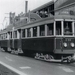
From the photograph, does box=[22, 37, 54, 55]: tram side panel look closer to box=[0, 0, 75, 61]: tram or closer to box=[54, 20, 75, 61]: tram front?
box=[0, 0, 75, 61]: tram

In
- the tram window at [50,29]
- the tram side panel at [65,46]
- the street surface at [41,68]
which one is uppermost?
the tram window at [50,29]

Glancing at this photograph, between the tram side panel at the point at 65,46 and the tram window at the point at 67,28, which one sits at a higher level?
the tram window at the point at 67,28

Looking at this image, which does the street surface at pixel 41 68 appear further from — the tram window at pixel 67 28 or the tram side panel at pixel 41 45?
the tram window at pixel 67 28

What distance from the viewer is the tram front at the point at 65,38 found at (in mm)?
14383

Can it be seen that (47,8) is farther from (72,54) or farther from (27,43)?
(72,54)

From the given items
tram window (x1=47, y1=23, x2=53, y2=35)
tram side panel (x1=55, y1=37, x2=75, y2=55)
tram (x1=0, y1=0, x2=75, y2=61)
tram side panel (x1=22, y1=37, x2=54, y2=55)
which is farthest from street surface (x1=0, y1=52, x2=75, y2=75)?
tram window (x1=47, y1=23, x2=53, y2=35)

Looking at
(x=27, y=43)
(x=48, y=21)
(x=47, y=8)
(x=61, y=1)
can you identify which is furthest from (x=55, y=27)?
(x=47, y=8)

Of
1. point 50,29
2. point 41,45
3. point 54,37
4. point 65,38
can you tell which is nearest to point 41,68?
point 54,37

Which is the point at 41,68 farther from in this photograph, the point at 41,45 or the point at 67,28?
the point at 41,45

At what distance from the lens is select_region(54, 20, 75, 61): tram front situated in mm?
14383

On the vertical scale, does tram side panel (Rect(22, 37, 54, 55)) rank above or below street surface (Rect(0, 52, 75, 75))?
above

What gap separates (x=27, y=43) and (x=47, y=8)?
14022 mm

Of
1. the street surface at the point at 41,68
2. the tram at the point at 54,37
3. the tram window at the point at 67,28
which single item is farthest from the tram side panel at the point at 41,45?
the street surface at the point at 41,68

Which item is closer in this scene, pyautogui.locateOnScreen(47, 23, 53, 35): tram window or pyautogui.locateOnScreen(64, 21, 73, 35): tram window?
pyautogui.locateOnScreen(64, 21, 73, 35): tram window
